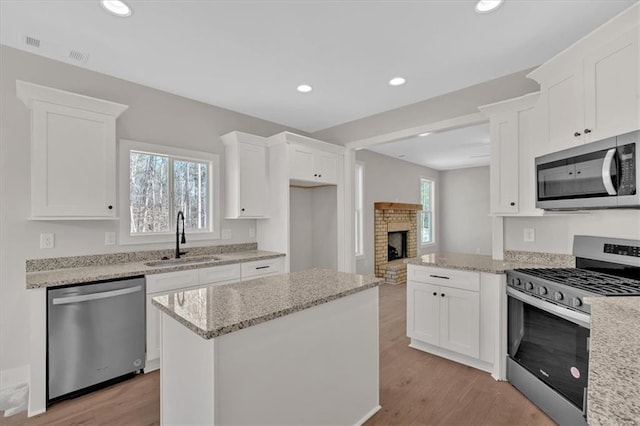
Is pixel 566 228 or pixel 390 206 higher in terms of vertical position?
pixel 390 206

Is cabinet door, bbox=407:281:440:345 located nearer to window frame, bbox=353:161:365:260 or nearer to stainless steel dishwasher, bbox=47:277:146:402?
stainless steel dishwasher, bbox=47:277:146:402

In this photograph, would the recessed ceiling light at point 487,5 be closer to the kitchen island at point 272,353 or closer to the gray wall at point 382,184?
the kitchen island at point 272,353

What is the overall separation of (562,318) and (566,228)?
3.37 ft

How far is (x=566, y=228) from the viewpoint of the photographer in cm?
260

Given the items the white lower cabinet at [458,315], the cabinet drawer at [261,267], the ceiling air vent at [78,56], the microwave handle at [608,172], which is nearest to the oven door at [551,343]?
the white lower cabinet at [458,315]

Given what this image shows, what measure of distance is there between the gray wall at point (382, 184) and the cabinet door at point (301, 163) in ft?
6.91

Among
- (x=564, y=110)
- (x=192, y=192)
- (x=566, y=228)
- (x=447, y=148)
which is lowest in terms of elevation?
(x=566, y=228)

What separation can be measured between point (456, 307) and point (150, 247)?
10.3ft

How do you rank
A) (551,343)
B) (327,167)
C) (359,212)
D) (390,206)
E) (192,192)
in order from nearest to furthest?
(551,343) → (192,192) → (327,167) → (359,212) → (390,206)

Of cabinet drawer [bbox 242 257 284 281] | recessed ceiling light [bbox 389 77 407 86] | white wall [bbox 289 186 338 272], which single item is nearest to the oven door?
recessed ceiling light [bbox 389 77 407 86]

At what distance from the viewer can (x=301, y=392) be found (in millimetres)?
1556

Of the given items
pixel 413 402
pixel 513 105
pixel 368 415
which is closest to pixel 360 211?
pixel 513 105

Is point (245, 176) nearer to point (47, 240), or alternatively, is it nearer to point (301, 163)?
point (301, 163)

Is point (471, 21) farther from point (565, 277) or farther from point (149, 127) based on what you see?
point (149, 127)
